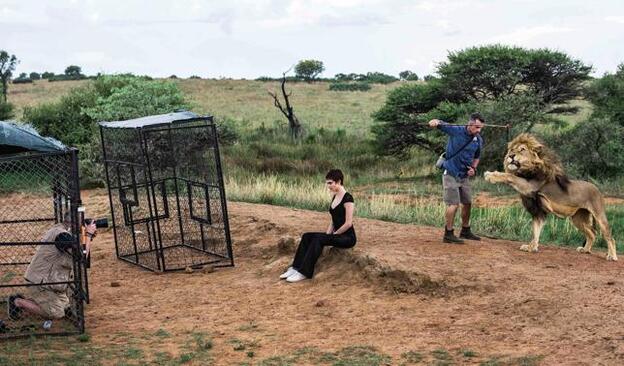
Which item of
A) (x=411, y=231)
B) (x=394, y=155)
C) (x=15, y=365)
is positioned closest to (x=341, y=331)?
(x=15, y=365)

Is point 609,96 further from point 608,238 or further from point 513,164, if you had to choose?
point 513,164

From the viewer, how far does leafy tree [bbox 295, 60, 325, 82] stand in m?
76.9

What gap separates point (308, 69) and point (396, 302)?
6968 cm

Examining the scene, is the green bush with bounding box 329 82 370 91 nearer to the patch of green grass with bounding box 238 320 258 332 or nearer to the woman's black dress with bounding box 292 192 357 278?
the woman's black dress with bounding box 292 192 357 278

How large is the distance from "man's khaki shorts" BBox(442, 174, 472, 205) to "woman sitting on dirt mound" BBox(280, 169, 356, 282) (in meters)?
1.46

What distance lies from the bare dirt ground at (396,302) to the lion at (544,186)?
22.0 inches

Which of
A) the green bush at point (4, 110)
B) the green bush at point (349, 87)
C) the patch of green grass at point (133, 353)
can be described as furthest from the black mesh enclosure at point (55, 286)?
the green bush at point (349, 87)

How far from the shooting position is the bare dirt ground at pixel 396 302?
772 centimetres

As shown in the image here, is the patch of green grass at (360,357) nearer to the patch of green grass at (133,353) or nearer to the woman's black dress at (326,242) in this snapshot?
the patch of green grass at (133,353)

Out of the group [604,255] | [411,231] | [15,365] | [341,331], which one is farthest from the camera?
[411,231]

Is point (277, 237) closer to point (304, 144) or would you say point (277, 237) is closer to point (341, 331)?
point (341, 331)

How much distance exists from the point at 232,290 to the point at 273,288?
1.79ft

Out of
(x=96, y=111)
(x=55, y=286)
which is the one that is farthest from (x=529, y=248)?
(x=96, y=111)

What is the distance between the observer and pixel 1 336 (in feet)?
27.5
